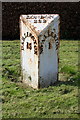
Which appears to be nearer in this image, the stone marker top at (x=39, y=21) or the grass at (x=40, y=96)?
Result: the grass at (x=40, y=96)

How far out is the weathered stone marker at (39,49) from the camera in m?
5.25

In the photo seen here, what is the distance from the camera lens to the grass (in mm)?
4617

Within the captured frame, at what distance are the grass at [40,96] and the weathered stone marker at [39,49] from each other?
0.22 metres

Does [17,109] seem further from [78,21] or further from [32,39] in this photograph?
[78,21]

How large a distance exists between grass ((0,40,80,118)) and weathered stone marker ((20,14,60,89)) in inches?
8.7

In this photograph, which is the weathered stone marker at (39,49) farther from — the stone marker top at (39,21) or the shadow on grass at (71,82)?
the shadow on grass at (71,82)

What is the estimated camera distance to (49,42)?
542cm

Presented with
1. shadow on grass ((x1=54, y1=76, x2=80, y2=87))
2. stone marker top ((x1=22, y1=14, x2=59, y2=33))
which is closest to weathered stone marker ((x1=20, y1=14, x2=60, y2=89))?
stone marker top ((x1=22, y1=14, x2=59, y2=33))

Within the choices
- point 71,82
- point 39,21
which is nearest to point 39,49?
point 39,21

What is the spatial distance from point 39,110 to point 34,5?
7033 mm

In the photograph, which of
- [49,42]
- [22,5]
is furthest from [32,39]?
[22,5]

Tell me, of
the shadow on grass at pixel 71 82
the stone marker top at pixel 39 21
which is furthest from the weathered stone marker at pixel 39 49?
the shadow on grass at pixel 71 82

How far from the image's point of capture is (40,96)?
205 inches

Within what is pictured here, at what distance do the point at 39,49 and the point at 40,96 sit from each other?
0.84 metres
